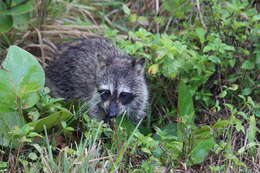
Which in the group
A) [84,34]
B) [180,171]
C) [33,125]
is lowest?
[180,171]

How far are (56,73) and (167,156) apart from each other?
82.4 inches

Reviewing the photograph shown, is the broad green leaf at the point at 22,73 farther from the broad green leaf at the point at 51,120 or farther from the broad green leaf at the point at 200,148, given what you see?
the broad green leaf at the point at 200,148

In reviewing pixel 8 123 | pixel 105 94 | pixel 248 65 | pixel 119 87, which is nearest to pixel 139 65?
pixel 119 87

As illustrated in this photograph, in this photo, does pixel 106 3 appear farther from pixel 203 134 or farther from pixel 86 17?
pixel 203 134

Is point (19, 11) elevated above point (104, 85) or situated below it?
above

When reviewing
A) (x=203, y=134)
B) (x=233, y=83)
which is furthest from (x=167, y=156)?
(x=233, y=83)

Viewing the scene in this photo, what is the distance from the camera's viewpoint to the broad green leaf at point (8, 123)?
4609mm

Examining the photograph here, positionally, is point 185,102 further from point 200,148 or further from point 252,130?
point 200,148

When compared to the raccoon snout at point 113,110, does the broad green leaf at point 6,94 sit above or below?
above

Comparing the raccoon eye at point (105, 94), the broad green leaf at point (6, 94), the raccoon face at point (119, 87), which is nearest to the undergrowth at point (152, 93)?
the broad green leaf at point (6, 94)

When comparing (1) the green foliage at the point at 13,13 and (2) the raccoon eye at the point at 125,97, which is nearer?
(2) the raccoon eye at the point at 125,97

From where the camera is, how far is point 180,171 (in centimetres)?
452

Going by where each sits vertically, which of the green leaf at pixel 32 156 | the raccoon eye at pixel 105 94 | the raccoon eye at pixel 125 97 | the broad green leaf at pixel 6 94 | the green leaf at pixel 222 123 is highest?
the broad green leaf at pixel 6 94

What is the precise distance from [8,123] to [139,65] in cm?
154
